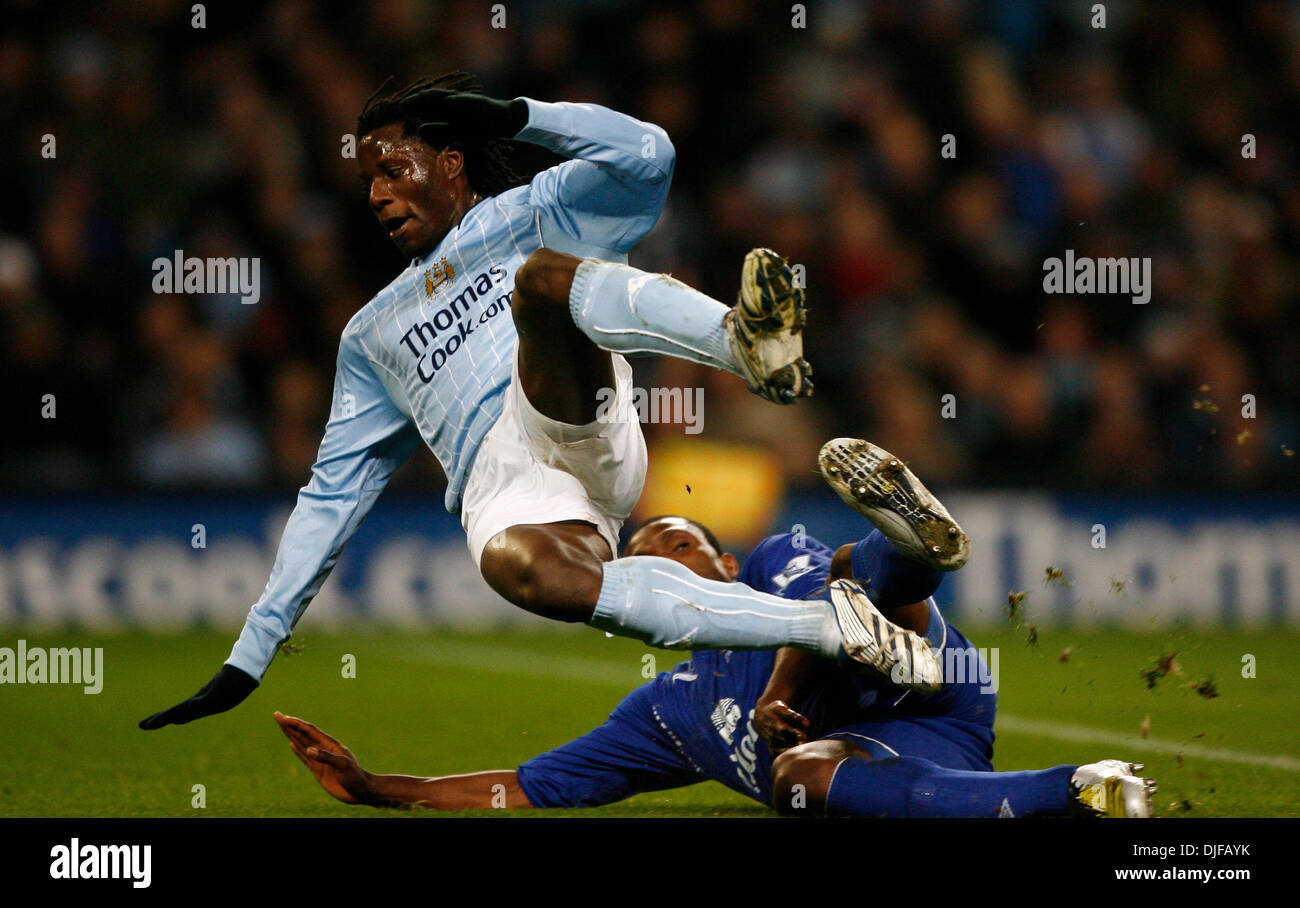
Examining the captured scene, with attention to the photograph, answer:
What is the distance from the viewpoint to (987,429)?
9.84 metres

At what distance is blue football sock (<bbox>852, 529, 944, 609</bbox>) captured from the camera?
13.4 ft

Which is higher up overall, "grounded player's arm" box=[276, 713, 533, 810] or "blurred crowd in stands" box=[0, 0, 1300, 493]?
"blurred crowd in stands" box=[0, 0, 1300, 493]

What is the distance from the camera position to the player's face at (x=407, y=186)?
464 centimetres

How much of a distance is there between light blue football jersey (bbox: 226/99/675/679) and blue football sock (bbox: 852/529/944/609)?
41.5 inches

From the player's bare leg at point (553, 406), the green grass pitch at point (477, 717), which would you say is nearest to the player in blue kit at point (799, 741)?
the green grass pitch at point (477, 717)

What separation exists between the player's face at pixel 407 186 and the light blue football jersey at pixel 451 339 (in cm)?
6

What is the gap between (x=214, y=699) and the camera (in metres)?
4.75

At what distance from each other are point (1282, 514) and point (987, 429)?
1658 mm

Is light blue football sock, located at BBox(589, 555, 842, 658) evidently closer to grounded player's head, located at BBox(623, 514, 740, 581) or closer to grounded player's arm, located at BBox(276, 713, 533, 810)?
grounded player's head, located at BBox(623, 514, 740, 581)

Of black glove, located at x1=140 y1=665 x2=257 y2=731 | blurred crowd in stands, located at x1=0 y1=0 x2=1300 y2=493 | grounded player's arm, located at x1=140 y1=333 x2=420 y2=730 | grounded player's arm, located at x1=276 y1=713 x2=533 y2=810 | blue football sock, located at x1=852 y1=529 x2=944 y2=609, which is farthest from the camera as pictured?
blurred crowd in stands, located at x1=0 y1=0 x2=1300 y2=493

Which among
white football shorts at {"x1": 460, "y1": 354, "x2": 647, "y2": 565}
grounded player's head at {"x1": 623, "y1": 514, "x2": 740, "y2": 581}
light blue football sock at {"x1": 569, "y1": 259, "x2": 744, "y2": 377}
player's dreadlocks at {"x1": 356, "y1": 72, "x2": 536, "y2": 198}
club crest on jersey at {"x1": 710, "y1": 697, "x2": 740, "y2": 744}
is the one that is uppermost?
player's dreadlocks at {"x1": 356, "y1": 72, "x2": 536, "y2": 198}

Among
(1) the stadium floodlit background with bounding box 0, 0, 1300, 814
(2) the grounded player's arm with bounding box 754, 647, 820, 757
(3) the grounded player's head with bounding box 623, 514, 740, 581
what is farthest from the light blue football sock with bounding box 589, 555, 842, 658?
(1) the stadium floodlit background with bounding box 0, 0, 1300, 814

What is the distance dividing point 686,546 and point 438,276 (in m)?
1.01

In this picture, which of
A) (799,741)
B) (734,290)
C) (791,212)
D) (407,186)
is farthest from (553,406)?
(791,212)
